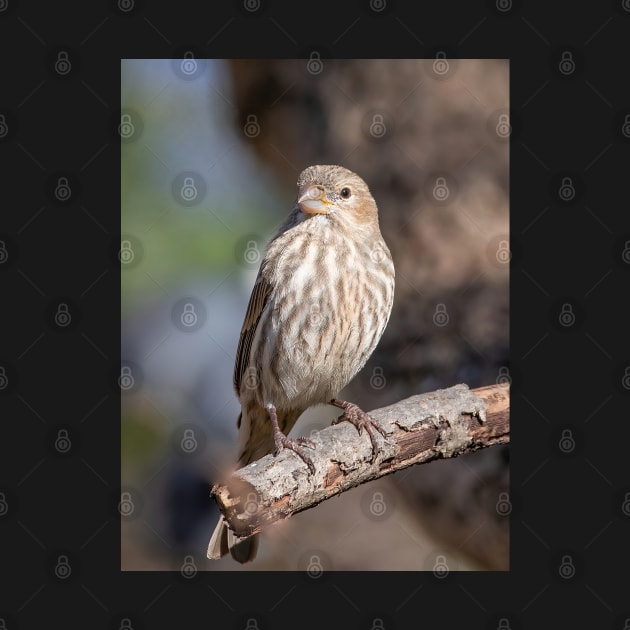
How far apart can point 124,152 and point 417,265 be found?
241cm

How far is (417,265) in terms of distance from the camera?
19.1 feet

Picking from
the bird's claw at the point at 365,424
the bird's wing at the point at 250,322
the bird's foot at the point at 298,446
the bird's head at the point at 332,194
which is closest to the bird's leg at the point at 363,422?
the bird's claw at the point at 365,424

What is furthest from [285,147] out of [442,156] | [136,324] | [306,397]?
[306,397]

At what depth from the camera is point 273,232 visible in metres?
6.04

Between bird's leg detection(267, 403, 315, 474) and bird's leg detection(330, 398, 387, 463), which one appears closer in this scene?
bird's leg detection(267, 403, 315, 474)

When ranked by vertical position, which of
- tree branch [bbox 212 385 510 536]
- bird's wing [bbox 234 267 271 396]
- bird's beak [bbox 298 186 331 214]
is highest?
bird's beak [bbox 298 186 331 214]

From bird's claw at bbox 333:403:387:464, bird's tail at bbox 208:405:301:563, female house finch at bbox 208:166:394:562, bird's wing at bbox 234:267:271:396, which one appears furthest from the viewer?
bird's tail at bbox 208:405:301:563

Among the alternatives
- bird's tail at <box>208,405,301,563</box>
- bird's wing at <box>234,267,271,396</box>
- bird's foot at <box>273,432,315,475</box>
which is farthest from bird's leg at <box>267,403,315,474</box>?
bird's wing at <box>234,267,271,396</box>

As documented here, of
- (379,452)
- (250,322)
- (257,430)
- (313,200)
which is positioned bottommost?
(379,452)

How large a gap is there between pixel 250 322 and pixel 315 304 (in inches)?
20.8

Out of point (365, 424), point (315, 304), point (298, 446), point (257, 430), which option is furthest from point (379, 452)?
point (257, 430)

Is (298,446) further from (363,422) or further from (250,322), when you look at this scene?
(250,322)

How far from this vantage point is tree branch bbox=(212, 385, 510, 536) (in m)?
4.07

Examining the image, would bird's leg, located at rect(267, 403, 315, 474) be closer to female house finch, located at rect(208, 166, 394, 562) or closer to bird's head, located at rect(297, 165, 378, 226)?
female house finch, located at rect(208, 166, 394, 562)
